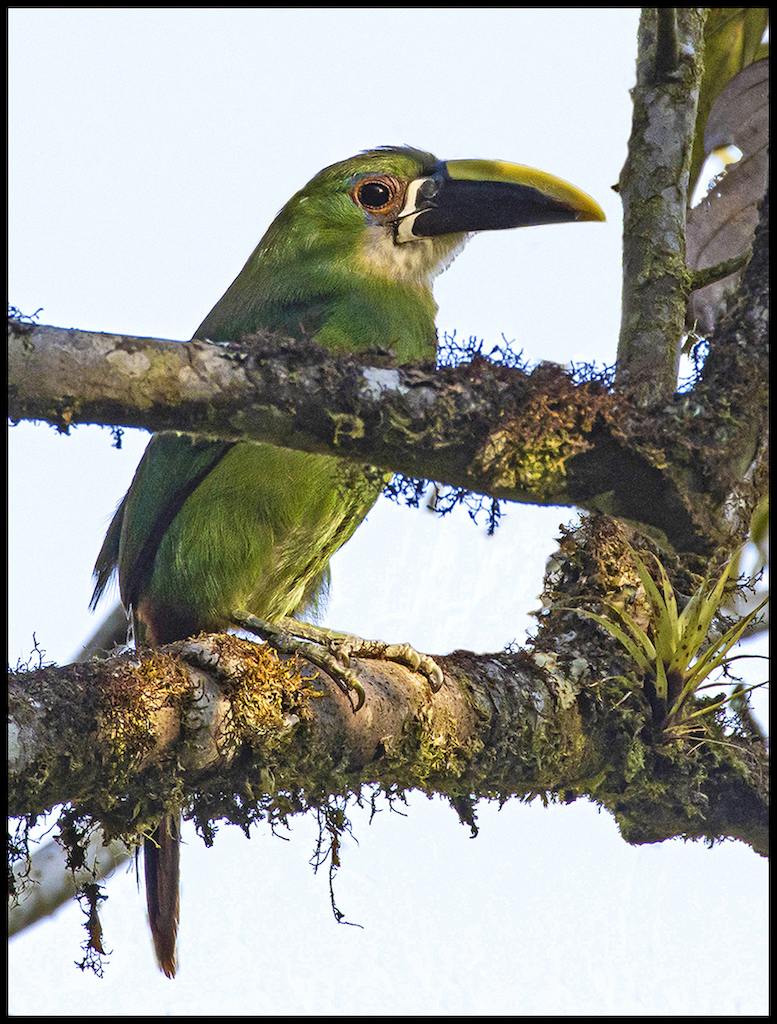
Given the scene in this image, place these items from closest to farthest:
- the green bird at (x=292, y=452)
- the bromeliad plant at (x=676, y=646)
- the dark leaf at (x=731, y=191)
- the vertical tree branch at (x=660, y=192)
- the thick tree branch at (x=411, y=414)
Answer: the thick tree branch at (x=411, y=414), the bromeliad plant at (x=676, y=646), the vertical tree branch at (x=660, y=192), the green bird at (x=292, y=452), the dark leaf at (x=731, y=191)

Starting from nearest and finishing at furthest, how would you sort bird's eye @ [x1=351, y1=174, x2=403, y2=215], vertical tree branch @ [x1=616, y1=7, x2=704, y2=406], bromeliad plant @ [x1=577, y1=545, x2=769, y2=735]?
1. bromeliad plant @ [x1=577, y1=545, x2=769, y2=735]
2. vertical tree branch @ [x1=616, y1=7, x2=704, y2=406]
3. bird's eye @ [x1=351, y1=174, x2=403, y2=215]

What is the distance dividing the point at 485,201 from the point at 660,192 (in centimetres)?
62

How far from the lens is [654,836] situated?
2.39 m

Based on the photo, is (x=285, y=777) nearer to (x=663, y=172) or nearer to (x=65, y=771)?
(x=65, y=771)

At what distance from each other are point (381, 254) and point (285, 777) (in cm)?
170

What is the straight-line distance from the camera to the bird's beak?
9.46 ft

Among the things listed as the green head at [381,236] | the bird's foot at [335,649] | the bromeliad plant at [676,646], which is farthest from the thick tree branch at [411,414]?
the green head at [381,236]

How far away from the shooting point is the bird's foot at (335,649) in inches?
81.6

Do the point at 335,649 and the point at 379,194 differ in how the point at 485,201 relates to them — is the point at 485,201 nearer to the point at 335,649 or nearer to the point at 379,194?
the point at 379,194

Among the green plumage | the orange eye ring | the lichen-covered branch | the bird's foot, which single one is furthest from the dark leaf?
the bird's foot

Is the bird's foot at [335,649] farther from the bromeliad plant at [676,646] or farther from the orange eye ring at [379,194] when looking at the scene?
the orange eye ring at [379,194]

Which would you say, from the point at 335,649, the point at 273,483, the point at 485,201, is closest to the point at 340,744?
the point at 335,649

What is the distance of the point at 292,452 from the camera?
2.62 meters

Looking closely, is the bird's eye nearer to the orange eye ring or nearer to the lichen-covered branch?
the orange eye ring
